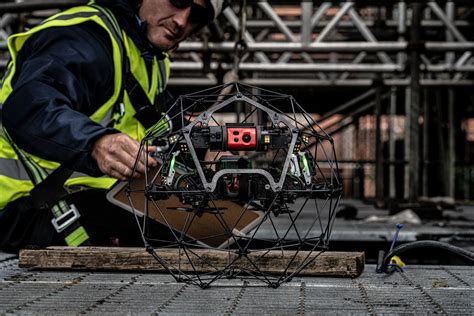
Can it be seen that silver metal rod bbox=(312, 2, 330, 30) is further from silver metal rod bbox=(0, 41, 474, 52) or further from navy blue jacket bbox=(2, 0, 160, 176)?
navy blue jacket bbox=(2, 0, 160, 176)

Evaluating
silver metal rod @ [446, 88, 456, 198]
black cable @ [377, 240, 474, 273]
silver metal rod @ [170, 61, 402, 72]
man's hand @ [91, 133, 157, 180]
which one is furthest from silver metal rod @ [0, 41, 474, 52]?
man's hand @ [91, 133, 157, 180]

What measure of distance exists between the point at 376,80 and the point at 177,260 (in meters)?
7.10

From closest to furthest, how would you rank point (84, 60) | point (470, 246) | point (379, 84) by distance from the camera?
1. point (84, 60)
2. point (470, 246)
3. point (379, 84)

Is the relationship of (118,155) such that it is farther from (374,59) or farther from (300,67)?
(374,59)

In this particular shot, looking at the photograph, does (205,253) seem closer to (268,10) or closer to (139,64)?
(139,64)

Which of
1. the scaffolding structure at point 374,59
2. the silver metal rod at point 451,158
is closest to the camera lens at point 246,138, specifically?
the scaffolding structure at point 374,59

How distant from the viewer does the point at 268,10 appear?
741cm

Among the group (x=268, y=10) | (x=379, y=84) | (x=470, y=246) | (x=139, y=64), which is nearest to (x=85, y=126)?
(x=139, y=64)

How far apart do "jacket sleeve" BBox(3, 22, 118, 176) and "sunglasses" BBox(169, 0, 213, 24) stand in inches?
13.6

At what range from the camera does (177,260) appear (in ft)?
7.98

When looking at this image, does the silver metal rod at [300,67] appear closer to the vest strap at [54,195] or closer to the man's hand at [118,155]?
the vest strap at [54,195]

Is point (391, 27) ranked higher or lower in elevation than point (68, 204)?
higher

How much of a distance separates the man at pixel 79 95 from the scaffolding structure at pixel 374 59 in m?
1.65

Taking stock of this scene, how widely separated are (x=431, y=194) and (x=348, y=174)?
4.72ft
